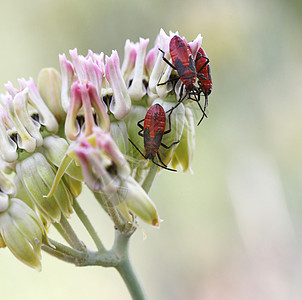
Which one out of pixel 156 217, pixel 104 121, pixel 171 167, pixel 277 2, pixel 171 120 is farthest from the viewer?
pixel 277 2

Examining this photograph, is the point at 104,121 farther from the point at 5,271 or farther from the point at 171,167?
the point at 5,271

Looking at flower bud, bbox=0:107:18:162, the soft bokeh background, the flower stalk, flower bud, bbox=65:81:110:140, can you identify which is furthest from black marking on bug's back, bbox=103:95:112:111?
the soft bokeh background

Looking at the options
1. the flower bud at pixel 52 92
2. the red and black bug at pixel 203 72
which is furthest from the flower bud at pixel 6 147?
the red and black bug at pixel 203 72

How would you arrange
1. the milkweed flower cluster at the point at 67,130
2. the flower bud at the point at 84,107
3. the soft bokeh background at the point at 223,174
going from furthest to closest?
the soft bokeh background at the point at 223,174 → the milkweed flower cluster at the point at 67,130 → the flower bud at the point at 84,107

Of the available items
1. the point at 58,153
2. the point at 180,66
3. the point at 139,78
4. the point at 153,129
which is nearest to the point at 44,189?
the point at 58,153

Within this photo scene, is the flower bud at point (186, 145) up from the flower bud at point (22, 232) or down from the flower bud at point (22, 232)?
up

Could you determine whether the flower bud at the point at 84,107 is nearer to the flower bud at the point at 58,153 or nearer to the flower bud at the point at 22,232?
the flower bud at the point at 58,153

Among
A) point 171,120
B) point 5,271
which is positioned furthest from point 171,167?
point 5,271
